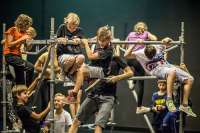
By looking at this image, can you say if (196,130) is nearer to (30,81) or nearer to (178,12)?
(178,12)

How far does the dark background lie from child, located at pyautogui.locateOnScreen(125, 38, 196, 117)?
250 cm

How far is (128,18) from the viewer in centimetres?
1112

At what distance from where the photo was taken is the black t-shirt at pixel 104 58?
22.3 feet

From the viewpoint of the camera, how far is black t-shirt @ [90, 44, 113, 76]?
6789 mm

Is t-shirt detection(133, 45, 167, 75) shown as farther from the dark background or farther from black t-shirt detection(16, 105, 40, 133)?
the dark background

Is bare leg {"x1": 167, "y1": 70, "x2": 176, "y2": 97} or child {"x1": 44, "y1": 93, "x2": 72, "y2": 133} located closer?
bare leg {"x1": 167, "y1": 70, "x2": 176, "y2": 97}

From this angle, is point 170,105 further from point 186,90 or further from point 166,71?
point 166,71

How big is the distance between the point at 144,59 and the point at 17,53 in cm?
205

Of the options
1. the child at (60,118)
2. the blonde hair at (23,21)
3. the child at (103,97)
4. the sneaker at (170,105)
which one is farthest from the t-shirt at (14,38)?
the sneaker at (170,105)

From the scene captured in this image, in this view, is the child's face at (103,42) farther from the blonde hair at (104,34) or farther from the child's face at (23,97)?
the child's face at (23,97)

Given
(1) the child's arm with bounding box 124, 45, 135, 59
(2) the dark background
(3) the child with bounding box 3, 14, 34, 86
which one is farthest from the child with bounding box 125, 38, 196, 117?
(2) the dark background

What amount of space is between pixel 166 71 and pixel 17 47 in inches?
94.9

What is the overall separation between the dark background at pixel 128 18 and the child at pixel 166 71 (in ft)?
8.20

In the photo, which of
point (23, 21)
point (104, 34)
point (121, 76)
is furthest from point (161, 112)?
point (23, 21)
